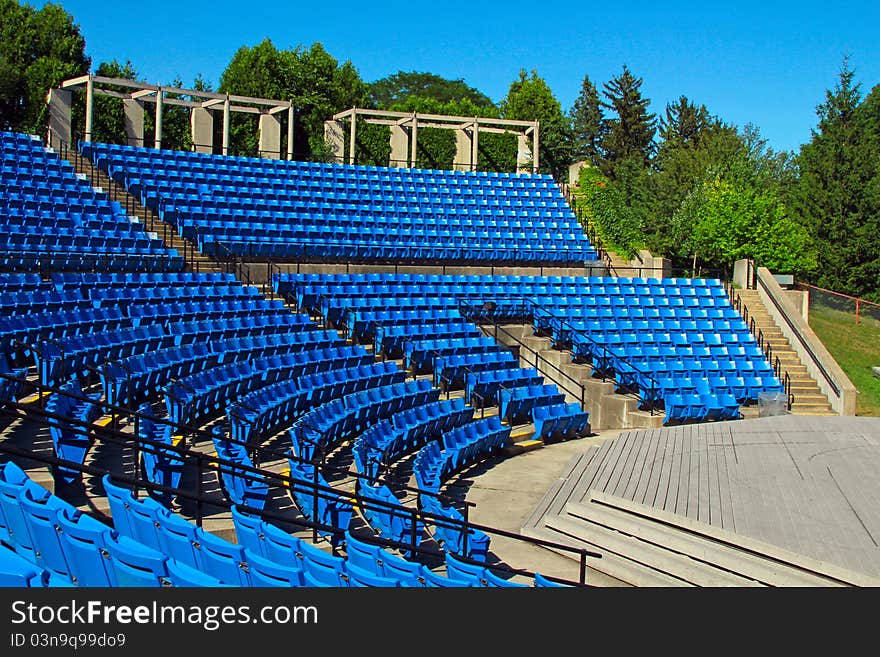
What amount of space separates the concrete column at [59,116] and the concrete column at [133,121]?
2872 mm

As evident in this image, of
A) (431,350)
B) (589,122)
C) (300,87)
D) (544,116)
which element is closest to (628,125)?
(589,122)

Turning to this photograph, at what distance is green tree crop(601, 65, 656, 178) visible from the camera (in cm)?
6994

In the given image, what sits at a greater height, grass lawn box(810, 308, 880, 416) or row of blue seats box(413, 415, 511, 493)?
grass lawn box(810, 308, 880, 416)

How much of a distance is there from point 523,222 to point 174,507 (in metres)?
20.8

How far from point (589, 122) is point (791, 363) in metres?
53.0

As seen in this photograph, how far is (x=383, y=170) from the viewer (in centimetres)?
3073

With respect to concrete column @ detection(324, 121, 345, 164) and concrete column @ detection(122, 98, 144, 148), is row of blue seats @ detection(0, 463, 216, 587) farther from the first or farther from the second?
concrete column @ detection(324, 121, 345, 164)

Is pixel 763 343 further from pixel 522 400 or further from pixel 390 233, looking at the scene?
pixel 390 233

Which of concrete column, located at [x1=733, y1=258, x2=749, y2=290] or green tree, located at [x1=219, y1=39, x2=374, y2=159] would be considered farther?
green tree, located at [x1=219, y1=39, x2=374, y2=159]

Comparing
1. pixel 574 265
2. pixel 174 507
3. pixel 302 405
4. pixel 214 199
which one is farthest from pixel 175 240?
pixel 174 507

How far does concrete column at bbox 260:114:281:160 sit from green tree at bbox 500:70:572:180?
39.0 ft

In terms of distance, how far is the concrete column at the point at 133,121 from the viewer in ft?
103

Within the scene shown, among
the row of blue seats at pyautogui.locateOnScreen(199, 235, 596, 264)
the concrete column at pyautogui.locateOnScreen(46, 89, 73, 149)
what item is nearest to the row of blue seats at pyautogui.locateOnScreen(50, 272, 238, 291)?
the row of blue seats at pyautogui.locateOnScreen(199, 235, 596, 264)

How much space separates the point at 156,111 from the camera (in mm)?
30453
